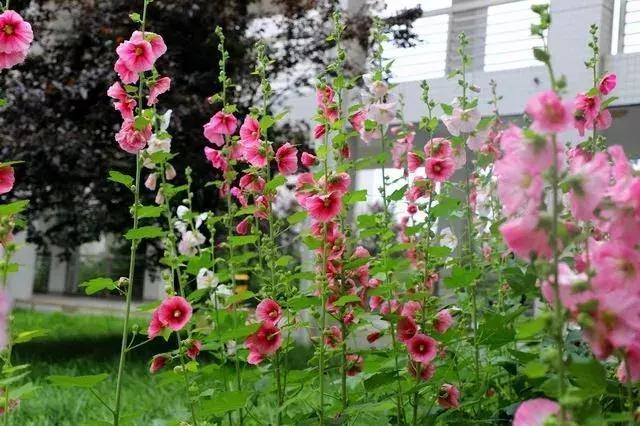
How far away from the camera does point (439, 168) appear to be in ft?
A: 5.71

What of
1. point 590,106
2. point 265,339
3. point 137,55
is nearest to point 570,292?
point 590,106

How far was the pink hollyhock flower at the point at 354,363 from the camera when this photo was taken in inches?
68.4

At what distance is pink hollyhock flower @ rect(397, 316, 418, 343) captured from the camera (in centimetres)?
159

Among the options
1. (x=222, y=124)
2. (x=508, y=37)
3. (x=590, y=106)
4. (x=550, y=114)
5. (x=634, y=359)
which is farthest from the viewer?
(x=508, y=37)

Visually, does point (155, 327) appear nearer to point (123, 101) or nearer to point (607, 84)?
point (123, 101)

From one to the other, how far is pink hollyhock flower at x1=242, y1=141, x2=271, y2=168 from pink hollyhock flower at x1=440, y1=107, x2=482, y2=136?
1.34 ft

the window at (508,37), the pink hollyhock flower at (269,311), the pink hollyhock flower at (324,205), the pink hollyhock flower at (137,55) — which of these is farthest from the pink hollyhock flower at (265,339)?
the window at (508,37)

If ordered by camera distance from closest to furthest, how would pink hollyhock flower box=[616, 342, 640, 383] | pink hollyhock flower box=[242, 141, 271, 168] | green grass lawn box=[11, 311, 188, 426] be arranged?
1. pink hollyhock flower box=[616, 342, 640, 383]
2. pink hollyhock flower box=[242, 141, 271, 168]
3. green grass lawn box=[11, 311, 188, 426]

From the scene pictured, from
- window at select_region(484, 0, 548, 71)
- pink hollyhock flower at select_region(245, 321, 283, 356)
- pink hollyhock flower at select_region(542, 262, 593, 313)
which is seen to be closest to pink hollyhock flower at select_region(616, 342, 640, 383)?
pink hollyhock flower at select_region(542, 262, 593, 313)

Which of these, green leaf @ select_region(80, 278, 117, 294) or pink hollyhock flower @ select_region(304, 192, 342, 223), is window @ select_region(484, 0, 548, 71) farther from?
green leaf @ select_region(80, 278, 117, 294)

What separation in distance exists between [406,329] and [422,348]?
0.06m

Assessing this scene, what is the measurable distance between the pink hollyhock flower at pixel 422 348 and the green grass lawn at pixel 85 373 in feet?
1.66

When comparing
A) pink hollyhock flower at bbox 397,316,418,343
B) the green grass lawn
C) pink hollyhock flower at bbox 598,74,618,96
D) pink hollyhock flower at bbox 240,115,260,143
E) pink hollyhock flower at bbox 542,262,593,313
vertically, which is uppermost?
pink hollyhock flower at bbox 598,74,618,96

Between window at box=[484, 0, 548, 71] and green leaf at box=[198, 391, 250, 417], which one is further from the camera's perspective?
window at box=[484, 0, 548, 71]
